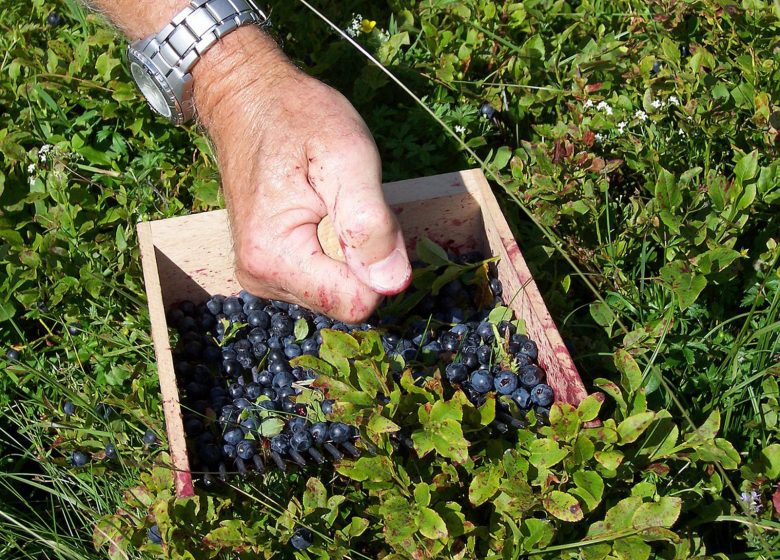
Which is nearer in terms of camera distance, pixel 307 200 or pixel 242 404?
pixel 307 200

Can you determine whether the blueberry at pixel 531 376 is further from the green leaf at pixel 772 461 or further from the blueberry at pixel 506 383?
the green leaf at pixel 772 461

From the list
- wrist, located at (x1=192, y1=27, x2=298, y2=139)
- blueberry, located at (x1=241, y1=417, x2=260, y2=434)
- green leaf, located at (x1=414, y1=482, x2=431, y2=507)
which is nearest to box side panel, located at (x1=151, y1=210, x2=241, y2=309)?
wrist, located at (x1=192, y1=27, x2=298, y2=139)

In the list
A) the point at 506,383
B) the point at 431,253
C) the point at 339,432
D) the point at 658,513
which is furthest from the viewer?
the point at 431,253

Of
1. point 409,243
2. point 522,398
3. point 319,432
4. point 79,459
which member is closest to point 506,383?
point 522,398

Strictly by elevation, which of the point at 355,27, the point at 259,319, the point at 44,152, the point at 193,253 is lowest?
the point at 259,319

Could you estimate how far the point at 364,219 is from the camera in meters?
1.61

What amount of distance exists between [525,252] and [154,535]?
113 centimetres

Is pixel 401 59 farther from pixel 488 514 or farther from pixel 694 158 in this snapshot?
pixel 488 514

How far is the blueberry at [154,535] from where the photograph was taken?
1657 millimetres

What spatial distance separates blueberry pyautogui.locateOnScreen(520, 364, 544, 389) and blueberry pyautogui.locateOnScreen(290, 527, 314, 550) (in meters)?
0.54

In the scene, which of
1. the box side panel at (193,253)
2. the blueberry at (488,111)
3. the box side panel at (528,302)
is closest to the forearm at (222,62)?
the box side panel at (193,253)

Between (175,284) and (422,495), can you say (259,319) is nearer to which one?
(175,284)

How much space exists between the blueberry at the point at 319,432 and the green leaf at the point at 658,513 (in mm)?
602

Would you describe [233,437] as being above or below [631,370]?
below
